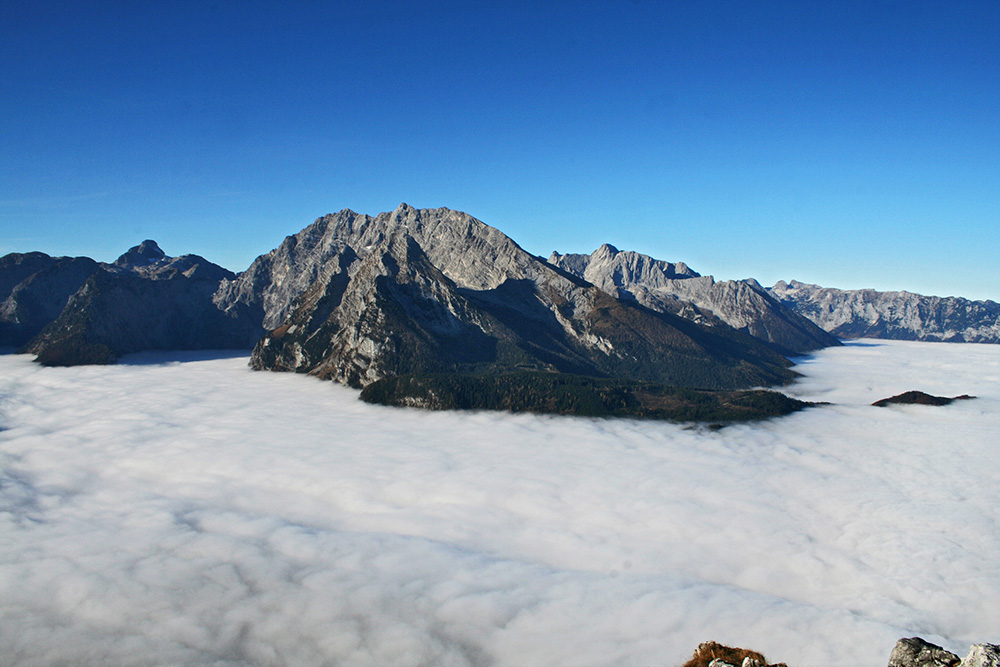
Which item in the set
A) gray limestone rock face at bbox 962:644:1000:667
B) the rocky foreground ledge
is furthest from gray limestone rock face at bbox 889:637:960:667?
gray limestone rock face at bbox 962:644:1000:667

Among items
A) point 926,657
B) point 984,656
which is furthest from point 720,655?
point 984,656

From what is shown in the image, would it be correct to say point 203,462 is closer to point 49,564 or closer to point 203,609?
point 49,564

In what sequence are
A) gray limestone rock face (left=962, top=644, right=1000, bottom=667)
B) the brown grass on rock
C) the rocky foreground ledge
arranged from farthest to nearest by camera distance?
the brown grass on rock, the rocky foreground ledge, gray limestone rock face (left=962, top=644, right=1000, bottom=667)

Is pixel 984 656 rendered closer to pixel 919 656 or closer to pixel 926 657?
pixel 926 657

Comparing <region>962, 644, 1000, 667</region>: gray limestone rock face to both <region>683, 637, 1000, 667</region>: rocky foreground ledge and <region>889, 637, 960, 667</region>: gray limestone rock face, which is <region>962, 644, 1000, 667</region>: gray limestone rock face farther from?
<region>889, 637, 960, 667</region>: gray limestone rock face

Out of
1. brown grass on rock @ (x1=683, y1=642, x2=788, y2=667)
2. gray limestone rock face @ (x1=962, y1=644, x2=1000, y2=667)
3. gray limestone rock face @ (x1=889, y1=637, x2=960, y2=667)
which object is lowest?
brown grass on rock @ (x1=683, y1=642, x2=788, y2=667)

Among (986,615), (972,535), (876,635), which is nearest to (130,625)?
(876,635)
